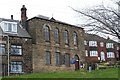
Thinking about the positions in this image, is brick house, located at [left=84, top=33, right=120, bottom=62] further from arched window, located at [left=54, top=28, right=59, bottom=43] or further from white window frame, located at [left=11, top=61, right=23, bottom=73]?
white window frame, located at [left=11, top=61, right=23, bottom=73]

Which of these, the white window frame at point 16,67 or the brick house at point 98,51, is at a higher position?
the brick house at point 98,51

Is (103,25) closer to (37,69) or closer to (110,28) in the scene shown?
(110,28)

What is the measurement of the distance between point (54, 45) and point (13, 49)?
8.74 metres

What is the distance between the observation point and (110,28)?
18.5m

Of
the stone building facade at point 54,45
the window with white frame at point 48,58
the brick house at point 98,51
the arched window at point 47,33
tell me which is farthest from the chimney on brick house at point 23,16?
the brick house at point 98,51

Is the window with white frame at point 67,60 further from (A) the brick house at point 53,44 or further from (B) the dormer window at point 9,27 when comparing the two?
(B) the dormer window at point 9,27

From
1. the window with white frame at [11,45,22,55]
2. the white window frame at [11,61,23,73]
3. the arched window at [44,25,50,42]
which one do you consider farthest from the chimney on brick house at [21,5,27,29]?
the white window frame at [11,61,23,73]

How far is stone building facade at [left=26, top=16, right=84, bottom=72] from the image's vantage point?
5131cm

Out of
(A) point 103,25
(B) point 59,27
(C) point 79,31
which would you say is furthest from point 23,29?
(A) point 103,25

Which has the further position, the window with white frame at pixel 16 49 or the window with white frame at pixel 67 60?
the window with white frame at pixel 67 60

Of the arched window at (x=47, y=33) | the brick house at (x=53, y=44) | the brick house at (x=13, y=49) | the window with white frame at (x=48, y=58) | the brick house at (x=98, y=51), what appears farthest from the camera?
the brick house at (x=98, y=51)

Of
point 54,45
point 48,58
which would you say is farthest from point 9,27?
point 54,45

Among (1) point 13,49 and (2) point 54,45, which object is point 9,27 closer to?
(1) point 13,49

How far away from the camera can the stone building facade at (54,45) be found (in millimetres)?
51312
